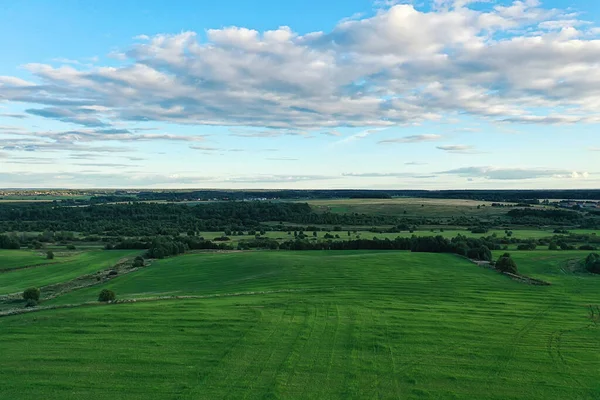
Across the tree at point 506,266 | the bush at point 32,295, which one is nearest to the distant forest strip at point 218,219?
the tree at point 506,266

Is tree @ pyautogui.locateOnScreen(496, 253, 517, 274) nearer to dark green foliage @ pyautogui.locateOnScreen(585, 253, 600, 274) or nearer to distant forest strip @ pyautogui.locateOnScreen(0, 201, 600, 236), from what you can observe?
dark green foliage @ pyautogui.locateOnScreen(585, 253, 600, 274)

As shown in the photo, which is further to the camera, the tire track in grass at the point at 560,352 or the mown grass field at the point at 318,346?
the tire track in grass at the point at 560,352

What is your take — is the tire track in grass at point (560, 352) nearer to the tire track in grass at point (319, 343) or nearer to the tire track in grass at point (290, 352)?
the tire track in grass at point (319, 343)

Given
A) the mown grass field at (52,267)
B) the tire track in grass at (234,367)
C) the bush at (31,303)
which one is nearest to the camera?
the tire track in grass at (234,367)

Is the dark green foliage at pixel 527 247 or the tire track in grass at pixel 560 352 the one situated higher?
the tire track in grass at pixel 560 352

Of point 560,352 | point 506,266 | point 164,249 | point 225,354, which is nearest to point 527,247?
point 506,266

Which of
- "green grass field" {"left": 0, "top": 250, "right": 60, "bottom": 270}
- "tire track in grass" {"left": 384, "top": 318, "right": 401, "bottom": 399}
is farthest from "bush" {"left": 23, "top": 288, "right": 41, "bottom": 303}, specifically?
"tire track in grass" {"left": 384, "top": 318, "right": 401, "bottom": 399}
